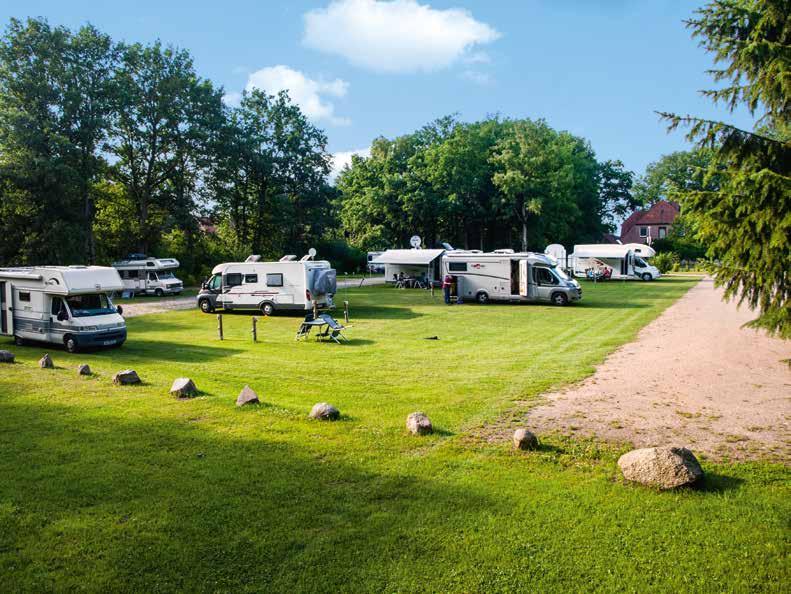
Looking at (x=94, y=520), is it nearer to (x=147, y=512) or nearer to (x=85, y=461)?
(x=147, y=512)

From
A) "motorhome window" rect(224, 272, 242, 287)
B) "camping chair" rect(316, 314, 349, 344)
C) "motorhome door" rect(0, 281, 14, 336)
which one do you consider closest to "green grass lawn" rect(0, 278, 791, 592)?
"camping chair" rect(316, 314, 349, 344)

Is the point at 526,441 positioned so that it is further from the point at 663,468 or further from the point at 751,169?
the point at 751,169

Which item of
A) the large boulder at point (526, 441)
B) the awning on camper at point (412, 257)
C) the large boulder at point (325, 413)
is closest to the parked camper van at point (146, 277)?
the awning on camper at point (412, 257)

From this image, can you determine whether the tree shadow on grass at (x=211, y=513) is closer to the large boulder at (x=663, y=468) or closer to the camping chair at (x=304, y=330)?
the large boulder at (x=663, y=468)

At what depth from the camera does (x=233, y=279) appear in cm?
2469

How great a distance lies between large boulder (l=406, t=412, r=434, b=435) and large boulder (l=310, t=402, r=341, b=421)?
1.14m

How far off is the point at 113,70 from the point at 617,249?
121ft

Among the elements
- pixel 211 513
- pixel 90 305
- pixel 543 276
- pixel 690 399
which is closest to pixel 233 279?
pixel 90 305

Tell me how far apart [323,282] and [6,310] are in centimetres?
1030

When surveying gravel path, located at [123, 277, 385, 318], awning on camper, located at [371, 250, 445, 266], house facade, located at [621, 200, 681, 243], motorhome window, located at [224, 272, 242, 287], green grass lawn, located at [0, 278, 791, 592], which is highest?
house facade, located at [621, 200, 681, 243]

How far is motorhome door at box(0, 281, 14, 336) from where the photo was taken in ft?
54.6

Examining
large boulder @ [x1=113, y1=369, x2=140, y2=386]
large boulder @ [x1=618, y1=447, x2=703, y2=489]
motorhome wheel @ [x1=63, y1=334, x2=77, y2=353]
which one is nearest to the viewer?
large boulder @ [x1=618, y1=447, x2=703, y2=489]

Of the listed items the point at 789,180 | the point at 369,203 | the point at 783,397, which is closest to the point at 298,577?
the point at 789,180

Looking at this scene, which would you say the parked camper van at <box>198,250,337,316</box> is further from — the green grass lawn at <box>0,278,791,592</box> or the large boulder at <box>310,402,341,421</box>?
the large boulder at <box>310,402,341,421</box>
